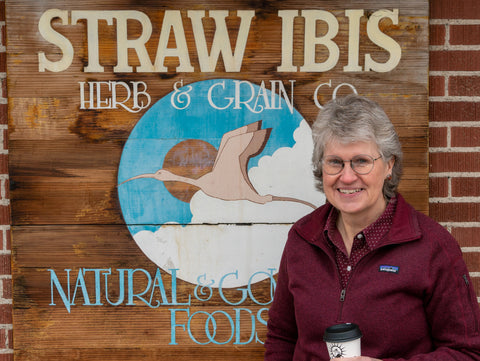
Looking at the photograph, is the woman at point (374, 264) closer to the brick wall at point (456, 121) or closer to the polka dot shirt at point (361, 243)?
the polka dot shirt at point (361, 243)

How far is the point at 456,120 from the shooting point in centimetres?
205

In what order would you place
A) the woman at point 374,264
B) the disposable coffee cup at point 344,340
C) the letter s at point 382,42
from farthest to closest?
the letter s at point 382,42 < the woman at point 374,264 < the disposable coffee cup at point 344,340

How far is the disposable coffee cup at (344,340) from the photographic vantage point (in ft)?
4.08

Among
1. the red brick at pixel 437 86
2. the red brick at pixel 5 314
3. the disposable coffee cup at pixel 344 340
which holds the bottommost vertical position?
the red brick at pixel 5 314

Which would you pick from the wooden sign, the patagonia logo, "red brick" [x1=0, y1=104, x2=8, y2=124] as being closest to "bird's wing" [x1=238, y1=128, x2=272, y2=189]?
the wooden sign

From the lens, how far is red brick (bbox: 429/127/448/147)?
6.75 feet

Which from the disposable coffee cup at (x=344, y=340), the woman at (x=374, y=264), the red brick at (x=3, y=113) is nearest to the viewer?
the disposable coffee cup at (x=344, y=340)

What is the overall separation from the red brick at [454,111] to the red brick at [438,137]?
4 centimetres

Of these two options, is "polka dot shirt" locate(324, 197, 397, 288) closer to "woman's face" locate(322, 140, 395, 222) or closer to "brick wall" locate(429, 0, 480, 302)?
"woman's face" locate(322, 140, 395, 222)

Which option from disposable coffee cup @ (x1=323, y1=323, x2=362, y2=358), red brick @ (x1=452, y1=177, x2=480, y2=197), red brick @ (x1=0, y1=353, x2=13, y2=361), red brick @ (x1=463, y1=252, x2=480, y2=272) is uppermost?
red brick @ (x1=452, y1=177, x2=480, y2=197)

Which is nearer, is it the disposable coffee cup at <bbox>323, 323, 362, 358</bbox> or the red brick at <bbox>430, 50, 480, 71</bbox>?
the disposable coffee cup at <bbox>323, 323, 362, 358</bbox>

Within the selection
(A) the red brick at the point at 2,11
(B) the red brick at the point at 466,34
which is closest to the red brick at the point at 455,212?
(B) the red brick at the point at 466,34

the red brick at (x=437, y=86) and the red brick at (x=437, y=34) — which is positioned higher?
the red brick at (x=437, y=34)

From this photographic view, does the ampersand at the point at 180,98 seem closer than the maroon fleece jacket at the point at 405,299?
No
